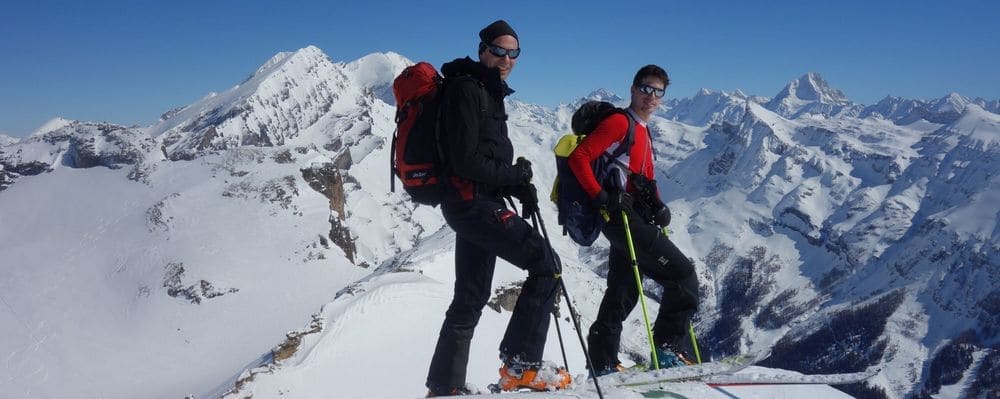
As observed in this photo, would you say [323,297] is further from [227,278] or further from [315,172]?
[315,172]

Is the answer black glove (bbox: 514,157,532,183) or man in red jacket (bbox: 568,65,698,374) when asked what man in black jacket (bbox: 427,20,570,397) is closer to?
black glove (bbox: 514,157,532,183)

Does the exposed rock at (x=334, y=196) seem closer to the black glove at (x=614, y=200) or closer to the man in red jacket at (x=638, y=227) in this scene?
the man in red jacket at (x=638, y=227)

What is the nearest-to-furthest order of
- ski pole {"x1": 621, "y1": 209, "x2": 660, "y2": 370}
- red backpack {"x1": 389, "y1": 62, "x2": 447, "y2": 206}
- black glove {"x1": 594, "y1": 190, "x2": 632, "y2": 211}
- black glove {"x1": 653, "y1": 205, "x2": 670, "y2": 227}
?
1. red backpack {"x1": 389, "y1": 62, "x2": 447, "y2": 206}
2. black glove {"x1": 594, "y1": 190, "x2": 632, "y2": 211}
3. ski pole {"x1": 621, "y1": 209, "x2": 660, "y2": 370}
4. black glove {"x1": 653, "y1": 205, "x2": 670, "y2": 227}

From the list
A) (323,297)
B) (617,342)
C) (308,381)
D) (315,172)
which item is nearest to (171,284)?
(323,297)

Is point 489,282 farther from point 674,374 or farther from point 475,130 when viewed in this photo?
point 674,374

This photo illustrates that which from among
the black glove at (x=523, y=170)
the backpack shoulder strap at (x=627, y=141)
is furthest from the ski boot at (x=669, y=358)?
the black glove at (x=523, y=170)

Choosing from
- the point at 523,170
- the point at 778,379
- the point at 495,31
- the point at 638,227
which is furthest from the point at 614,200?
the point at 778,379

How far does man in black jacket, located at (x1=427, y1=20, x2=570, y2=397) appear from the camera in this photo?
568cm

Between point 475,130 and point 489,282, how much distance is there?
1.92m

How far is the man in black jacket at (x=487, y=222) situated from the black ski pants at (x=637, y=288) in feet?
5.11

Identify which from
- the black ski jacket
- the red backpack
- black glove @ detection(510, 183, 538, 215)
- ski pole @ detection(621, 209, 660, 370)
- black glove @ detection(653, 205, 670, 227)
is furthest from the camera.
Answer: black glove @ detection(653, 205, 670, 227)

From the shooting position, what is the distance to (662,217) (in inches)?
292

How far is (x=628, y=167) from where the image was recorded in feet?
→ 24.7

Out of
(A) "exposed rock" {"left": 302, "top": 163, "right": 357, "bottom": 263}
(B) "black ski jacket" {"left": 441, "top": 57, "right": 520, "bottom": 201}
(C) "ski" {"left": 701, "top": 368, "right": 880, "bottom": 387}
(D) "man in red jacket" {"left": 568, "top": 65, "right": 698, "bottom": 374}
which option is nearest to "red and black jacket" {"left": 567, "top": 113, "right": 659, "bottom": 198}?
(D) "man in red jacket" {"left": 568, "top": 65, "right": 698, "bottom": 374}
